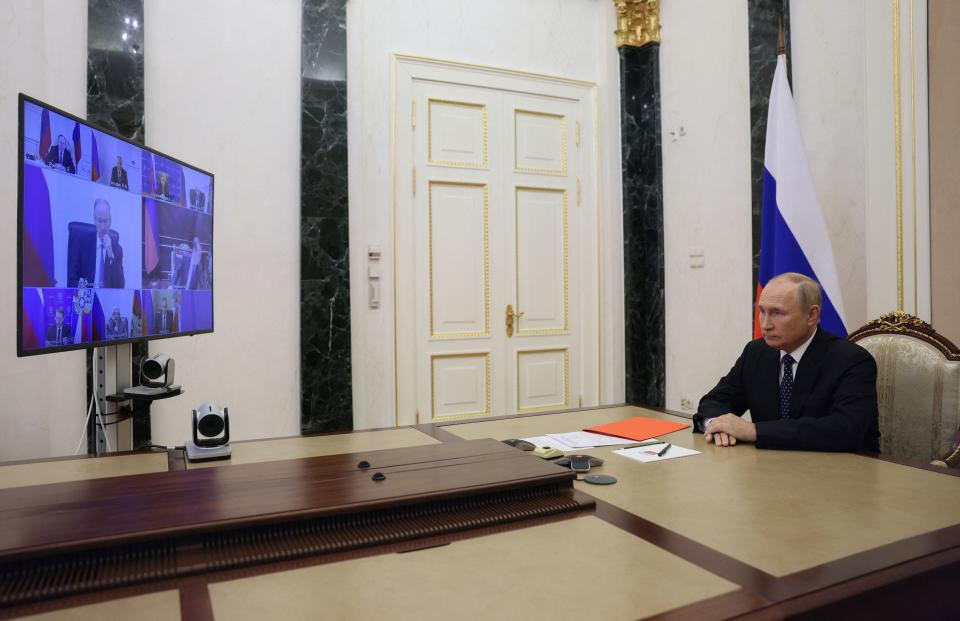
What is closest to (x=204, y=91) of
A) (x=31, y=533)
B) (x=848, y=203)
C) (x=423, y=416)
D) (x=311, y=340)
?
(x=311, y=340)

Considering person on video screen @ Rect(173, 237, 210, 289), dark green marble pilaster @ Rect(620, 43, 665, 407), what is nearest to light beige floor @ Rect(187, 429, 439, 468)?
person on video screen @ Rect(173, 237, 210, 289)

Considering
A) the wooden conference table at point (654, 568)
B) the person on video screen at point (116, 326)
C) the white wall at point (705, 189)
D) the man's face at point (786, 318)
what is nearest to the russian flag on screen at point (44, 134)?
the person on video screen at point (116, 326)

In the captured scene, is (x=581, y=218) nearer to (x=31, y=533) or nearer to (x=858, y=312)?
(x=858, y=312)

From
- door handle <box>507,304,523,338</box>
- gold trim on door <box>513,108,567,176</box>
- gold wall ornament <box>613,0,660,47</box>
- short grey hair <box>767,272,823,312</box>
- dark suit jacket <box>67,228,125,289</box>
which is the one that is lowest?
door handle <box>507,304,523,338</box>

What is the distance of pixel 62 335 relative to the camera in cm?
181

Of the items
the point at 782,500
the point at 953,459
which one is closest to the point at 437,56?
the point at 953,459

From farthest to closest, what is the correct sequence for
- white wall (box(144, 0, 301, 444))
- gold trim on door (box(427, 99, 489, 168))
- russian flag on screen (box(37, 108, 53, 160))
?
1. gold trim on door (box(427, 99, 489, 168))
2. white wall (box(144, 0, 301, 444))
3. russian flag on screen (box(37, 108, 53, 160))

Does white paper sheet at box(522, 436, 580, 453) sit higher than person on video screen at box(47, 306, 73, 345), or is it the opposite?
person on video screen at box(47, 306, 73, 345)

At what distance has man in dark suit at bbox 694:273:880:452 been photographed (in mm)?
1847

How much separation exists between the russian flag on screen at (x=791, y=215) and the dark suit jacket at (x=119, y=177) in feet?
10.3

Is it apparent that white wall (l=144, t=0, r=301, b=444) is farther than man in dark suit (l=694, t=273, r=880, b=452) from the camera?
Yes

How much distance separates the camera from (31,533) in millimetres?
1044

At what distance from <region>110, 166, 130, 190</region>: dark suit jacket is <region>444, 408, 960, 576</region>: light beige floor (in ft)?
5.56

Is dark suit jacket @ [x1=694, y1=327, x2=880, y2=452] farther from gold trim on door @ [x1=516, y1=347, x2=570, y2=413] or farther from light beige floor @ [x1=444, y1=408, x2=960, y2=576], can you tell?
gold trim on door @ [x1=516, y1=347, x2=570, y2=413]
